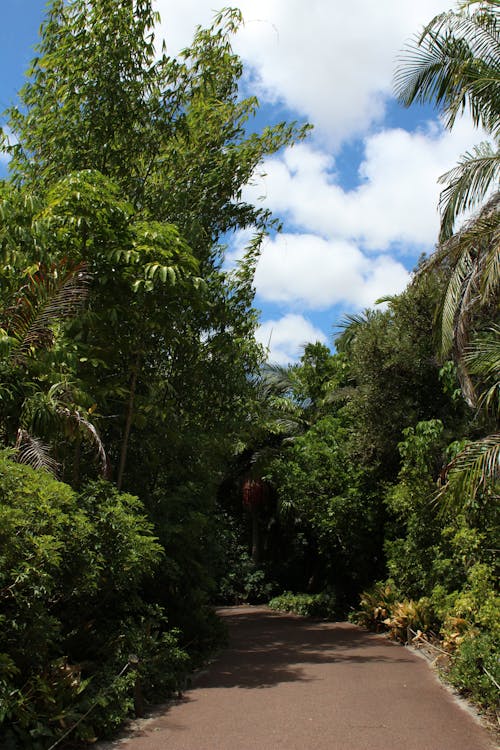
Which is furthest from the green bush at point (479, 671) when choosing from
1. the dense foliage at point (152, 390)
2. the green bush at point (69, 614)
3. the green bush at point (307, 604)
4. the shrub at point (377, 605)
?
the green bush at point (307, 604)

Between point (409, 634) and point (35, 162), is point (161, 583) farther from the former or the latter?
point (35, 162)

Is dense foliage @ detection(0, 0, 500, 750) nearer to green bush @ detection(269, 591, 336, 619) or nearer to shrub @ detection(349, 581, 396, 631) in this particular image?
shrub @ detection(349, 581, 396, 631)

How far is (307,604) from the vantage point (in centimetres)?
2108

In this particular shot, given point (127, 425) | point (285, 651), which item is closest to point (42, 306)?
point (127, 425)

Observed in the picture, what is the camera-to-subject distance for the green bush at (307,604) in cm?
1988

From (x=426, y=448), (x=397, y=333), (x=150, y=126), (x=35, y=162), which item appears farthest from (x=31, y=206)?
(x=397, y=333)

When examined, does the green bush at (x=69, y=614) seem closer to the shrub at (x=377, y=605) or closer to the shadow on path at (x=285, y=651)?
the shadow on path at (x=285, y=651)

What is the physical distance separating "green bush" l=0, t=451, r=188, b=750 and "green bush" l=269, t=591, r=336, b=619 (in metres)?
11.5

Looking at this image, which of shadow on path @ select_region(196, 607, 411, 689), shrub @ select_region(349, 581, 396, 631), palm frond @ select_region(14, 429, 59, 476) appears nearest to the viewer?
palm frond @ select_region(14, 429, 59, 476)

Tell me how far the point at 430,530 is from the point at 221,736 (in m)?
8.50

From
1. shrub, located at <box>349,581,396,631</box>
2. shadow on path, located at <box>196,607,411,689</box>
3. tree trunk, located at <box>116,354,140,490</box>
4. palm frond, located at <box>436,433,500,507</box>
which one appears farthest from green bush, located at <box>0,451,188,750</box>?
shrub, located at <box>349,581,396,631</box>

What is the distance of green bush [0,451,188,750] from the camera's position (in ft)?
18.2

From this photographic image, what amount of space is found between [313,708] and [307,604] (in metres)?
13.9

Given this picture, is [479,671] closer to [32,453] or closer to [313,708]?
[313,708]
